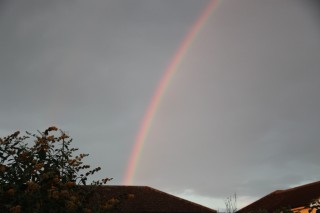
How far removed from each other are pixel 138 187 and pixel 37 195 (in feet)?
82.6

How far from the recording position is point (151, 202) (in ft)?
93.2

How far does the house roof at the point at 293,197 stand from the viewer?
2666cm

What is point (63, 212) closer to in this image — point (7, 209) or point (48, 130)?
point (7, 209)

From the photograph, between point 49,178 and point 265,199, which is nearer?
point 49,178

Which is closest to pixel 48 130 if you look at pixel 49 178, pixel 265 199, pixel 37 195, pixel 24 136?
pixel 24 136

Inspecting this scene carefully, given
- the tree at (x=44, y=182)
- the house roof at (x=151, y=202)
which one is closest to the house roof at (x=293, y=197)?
the house roof at (x=151, y=202)

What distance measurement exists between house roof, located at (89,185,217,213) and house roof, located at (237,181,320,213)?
16.8 ft

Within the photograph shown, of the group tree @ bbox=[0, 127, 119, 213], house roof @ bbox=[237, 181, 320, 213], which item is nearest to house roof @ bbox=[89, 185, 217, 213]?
house roof @ bbox=[237, 181, 320, 213]

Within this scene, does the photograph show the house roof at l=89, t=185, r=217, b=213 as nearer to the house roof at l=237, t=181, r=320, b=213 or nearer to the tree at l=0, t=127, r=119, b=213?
the house roof at l=237, t=181, r=320, b=213

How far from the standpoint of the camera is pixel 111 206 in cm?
649

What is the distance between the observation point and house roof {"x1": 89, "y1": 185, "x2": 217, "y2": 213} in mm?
27547

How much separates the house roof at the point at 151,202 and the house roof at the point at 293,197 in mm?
5115

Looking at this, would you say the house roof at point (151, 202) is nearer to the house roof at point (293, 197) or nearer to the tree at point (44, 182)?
the house roof at point (293, 197)

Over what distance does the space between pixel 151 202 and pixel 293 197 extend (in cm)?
1033
